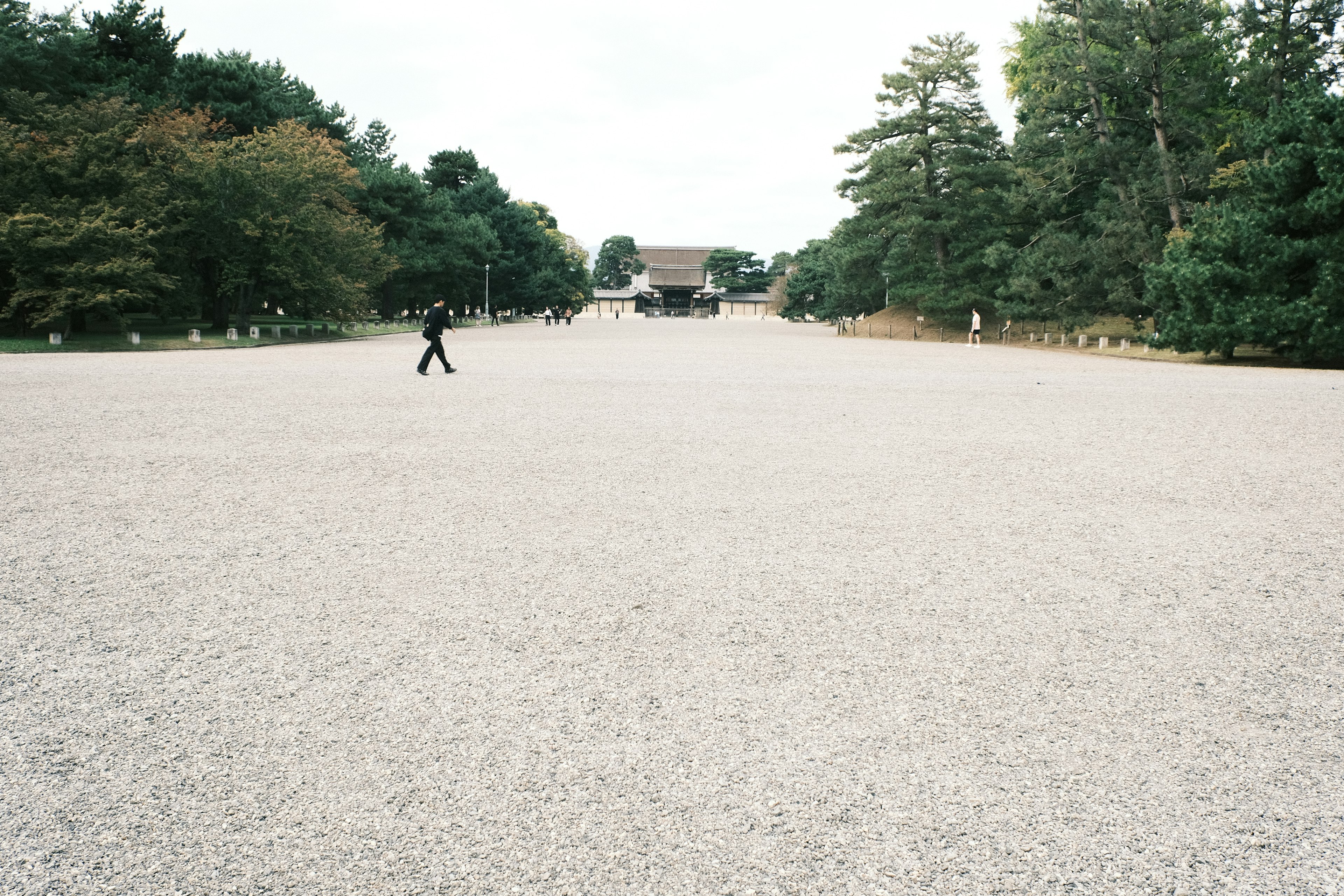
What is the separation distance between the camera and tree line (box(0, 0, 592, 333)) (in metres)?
24.8

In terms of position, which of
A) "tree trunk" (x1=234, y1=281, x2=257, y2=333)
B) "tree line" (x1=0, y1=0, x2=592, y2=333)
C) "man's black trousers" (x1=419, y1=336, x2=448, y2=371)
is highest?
"tree line" (x1=0, y1=0, x2=592, y2=333)

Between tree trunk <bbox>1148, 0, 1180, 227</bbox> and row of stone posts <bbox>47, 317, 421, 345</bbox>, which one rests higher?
tree trunk <bbox>1148, 0, 1180, 227</bbox>

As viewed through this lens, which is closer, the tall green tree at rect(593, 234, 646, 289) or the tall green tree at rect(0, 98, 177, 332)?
the tall green tree at rect(0, 98, 177, 332)

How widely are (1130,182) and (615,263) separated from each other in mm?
109441

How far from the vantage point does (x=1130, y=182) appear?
33.0 metres

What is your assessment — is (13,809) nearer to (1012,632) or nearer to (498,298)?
(1012,632)

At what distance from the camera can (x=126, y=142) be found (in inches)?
1087

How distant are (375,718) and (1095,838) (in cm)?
219

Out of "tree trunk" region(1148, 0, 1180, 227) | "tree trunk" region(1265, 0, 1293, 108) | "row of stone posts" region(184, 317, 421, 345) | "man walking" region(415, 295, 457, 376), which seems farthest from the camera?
"tree trunk" region(1148, 0, 1180, 227)

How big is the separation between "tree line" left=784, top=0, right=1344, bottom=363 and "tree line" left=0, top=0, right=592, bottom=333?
24526 millimetres

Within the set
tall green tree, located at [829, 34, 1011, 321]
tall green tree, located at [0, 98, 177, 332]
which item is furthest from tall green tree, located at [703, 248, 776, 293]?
tall green tree, located at [0, 98, 177, 332]

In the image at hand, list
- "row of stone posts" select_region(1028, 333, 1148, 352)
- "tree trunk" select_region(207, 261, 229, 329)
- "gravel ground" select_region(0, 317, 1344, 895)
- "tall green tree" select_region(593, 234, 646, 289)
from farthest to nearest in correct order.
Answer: "tall green tree" select_region(593, 234, 646, 289)
"tree trunk" select_region(207, 261, 229, 329)
"row of stone posts" select_region(1028, 333, 1148, 352)
"gravel ground" select_region(0, 317, 1344, 895)

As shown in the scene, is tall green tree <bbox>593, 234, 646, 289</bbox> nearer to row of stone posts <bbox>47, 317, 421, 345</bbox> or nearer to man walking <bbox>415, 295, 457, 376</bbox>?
row of stone posts <bbox>47, 317, 421, 345</bbox>

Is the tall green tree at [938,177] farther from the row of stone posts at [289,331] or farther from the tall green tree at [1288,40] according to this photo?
the row of stone posts at [289,331]
